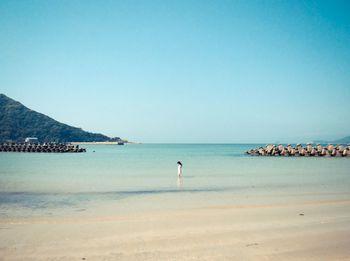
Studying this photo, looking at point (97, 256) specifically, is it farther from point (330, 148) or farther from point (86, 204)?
point (330, 148)

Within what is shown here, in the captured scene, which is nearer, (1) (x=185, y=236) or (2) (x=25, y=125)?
(1) (x=185, y=236)

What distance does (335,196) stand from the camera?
1286 cm

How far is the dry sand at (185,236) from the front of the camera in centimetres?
559

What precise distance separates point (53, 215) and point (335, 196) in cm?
1063

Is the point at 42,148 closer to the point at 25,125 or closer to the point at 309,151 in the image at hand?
the point at 309,151

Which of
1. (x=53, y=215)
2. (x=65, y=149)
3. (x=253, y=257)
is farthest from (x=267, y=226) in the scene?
(x=65, y=149)

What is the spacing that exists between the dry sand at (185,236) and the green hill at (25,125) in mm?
141598

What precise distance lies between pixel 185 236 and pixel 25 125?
16075 cm

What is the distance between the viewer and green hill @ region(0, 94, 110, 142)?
13979 centimetres

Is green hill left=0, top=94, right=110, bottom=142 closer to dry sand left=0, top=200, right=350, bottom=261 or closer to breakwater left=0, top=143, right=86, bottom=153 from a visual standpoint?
breakwater left=0, top=143, right=86, bottom=153

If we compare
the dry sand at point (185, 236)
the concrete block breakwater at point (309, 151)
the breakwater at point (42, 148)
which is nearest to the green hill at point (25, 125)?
the breakwater at point (42, 148)

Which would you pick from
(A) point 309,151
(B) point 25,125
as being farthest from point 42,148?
(B) point 25,125

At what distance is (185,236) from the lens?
22.0 feet

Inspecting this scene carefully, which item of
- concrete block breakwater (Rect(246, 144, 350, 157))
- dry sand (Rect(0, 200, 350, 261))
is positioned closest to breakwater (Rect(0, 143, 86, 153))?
concrete block breakwater (Rect(246, 144, 350, 157))
